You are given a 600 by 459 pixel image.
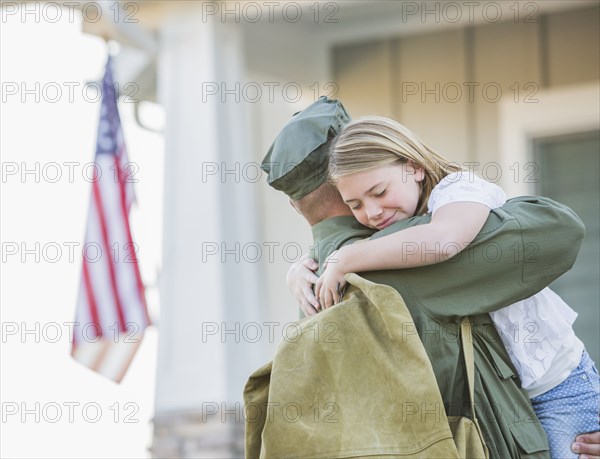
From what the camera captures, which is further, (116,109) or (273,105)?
A: (273,105)

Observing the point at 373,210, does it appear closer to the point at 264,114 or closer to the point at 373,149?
Answer: the point at 373,149

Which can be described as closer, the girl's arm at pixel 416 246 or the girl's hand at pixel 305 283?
the girl's arm at pixel 416 246

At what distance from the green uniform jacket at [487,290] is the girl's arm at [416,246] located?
0.09ft

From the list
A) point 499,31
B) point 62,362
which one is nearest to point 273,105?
point 499,31

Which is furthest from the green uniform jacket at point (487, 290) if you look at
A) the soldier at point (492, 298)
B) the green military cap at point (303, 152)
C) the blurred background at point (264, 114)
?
the blurred background at point (264, 114)

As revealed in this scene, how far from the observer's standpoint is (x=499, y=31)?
6277 millimetres

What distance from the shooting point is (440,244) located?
2.15 m

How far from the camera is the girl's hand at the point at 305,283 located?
2.41m

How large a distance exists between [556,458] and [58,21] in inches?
188

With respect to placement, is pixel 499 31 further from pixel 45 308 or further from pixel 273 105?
pixel 45 308

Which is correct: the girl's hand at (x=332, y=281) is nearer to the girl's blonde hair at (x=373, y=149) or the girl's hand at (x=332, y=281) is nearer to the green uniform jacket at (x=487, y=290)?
the green uniform jacket at (x=487, y=290)

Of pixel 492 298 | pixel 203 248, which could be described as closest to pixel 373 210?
pixel 492 298

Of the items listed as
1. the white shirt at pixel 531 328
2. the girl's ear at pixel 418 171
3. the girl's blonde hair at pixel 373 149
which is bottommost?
the white shirt at pixel 531 328

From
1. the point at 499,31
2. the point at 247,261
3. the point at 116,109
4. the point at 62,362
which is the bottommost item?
the point at 62,362
